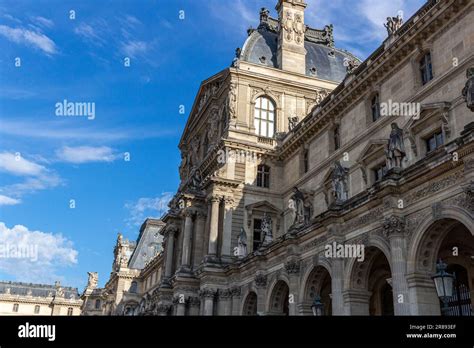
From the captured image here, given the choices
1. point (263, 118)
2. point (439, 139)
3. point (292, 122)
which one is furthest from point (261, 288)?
point (263, 118)

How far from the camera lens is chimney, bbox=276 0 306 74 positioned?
4147 cm

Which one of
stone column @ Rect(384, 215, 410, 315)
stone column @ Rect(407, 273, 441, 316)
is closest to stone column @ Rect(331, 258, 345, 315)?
stone column @ Rect(384, 215, 410, 315)

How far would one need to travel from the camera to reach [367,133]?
26969 millimetres

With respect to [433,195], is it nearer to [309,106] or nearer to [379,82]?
[379,82]

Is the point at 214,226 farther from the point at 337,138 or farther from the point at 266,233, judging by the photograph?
the point at 337,138

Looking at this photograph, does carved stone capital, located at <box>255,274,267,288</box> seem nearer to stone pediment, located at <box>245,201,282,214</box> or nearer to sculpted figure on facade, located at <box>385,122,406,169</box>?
stone pediment, located at <box>245,201,282,214</box>

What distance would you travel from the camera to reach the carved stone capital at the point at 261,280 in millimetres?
28031

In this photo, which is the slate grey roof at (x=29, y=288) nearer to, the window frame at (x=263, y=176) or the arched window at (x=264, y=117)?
the arched window at (x=264, y=117)

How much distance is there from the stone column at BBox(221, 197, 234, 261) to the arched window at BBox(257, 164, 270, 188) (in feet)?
8.77

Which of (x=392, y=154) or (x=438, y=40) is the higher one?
(x=438, y=40)

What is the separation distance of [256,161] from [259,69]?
7.72m

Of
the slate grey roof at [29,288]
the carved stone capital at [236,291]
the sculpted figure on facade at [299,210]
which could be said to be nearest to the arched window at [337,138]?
the sculpted figure on facade at [299,210]
